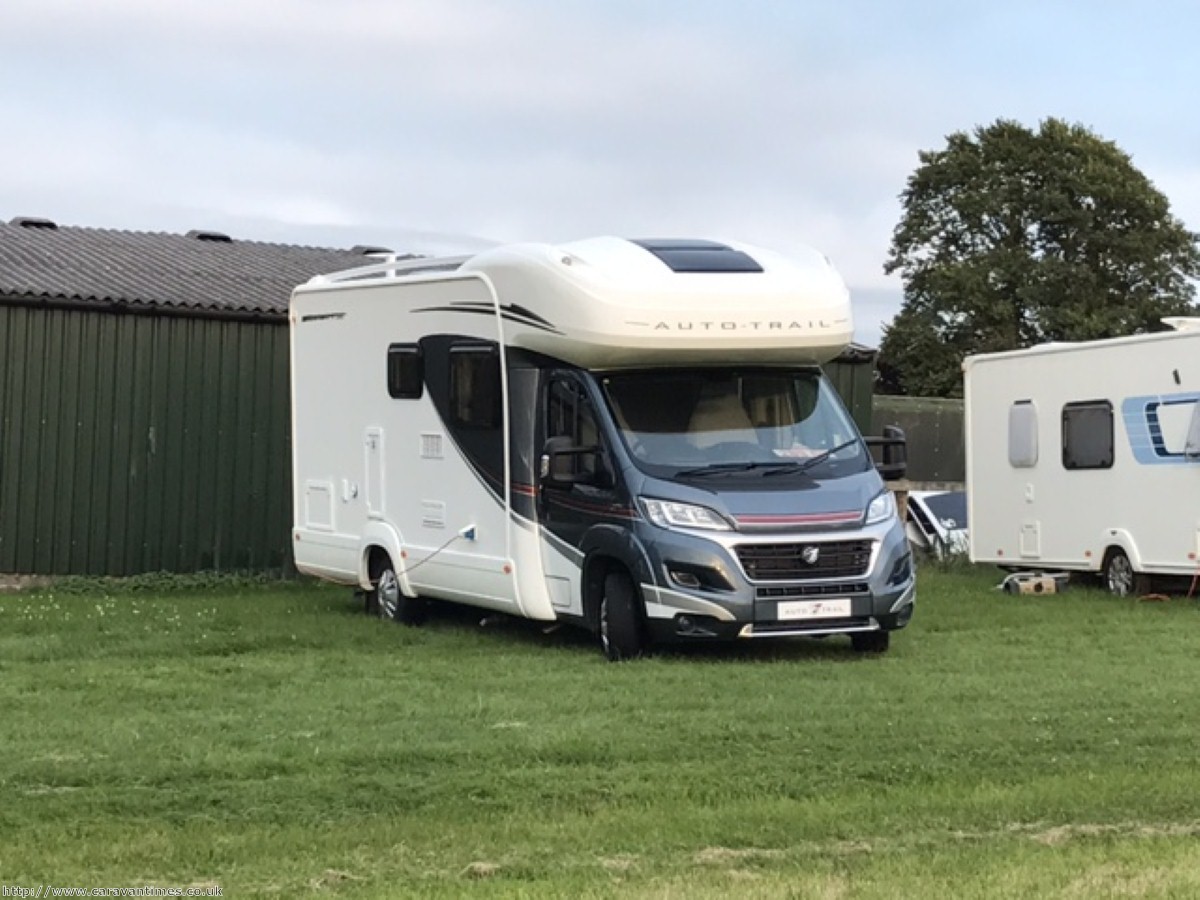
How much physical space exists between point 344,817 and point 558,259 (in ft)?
20.0

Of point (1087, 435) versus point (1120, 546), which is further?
point (1087, 435)

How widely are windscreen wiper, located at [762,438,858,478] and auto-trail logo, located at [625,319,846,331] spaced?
0.87 m

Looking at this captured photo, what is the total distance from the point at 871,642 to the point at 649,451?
2120 millimetres

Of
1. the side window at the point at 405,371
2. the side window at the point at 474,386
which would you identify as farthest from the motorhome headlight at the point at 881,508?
the side window at the point at 405,371

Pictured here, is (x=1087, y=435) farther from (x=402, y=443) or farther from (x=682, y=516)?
(x=682, y=516)

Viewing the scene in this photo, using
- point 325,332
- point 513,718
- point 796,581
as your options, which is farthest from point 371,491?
point 513,718

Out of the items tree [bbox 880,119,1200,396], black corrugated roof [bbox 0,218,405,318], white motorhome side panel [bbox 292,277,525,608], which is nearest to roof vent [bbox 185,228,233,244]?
black corrugated roof [bbox 0,218,405,318]

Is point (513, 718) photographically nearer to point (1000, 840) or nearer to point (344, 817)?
point (344, 817)

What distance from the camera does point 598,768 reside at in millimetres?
8062

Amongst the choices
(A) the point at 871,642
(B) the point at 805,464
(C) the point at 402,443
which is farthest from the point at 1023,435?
(C) the point at 402,443

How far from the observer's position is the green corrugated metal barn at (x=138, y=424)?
18.3 m

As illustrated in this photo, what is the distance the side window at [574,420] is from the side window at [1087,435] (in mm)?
7864

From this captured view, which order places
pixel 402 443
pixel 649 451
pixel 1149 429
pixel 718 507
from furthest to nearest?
pixel 1149 429 → pixel 402 443 → pixel 649 451 → pixel 718 507

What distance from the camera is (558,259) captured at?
490 inches
